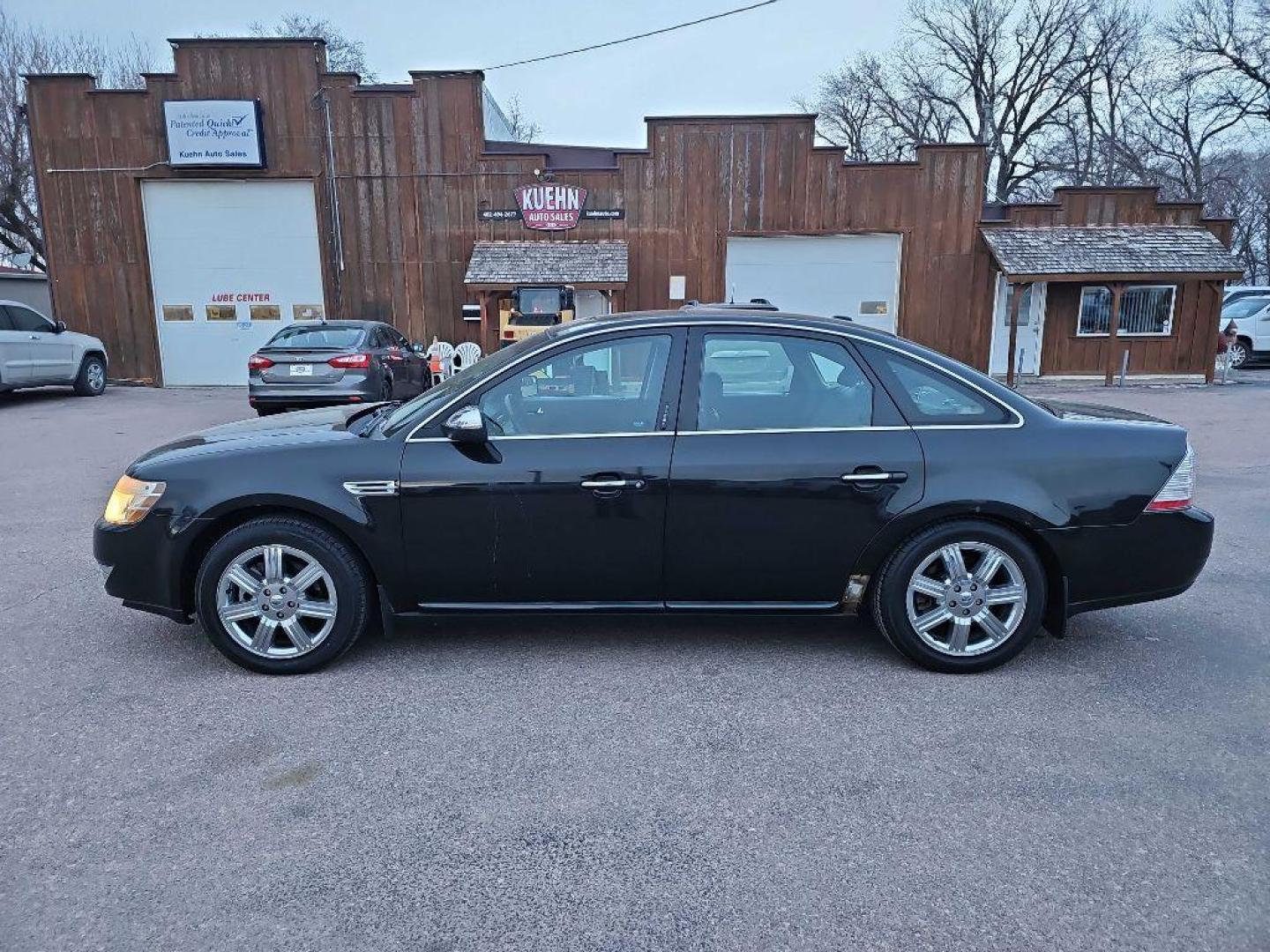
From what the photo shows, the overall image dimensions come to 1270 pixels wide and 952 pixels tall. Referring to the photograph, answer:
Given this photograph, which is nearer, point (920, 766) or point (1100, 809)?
point (1100, 809)

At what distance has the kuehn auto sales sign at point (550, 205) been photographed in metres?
18.0

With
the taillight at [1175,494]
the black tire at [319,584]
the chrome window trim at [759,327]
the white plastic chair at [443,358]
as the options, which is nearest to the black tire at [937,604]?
the chrome window trim at [759,327]

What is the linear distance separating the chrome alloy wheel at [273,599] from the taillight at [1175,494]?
12.1ft

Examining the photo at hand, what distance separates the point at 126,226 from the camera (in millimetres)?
17969

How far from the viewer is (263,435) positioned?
4023 mm

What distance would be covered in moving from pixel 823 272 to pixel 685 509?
15.9 metres

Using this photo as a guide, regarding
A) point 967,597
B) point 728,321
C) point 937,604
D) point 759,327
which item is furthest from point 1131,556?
point 728,321

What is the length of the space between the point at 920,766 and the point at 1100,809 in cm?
57

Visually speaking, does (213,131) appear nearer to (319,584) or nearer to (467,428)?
(319,584)

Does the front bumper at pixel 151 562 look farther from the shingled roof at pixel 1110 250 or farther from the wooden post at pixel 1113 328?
the wooden post at pixel 1113 328

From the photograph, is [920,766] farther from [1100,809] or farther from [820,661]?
[820,661]

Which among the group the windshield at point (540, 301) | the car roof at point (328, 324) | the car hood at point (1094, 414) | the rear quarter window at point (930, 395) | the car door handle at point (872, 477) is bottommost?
the car door handle at point (872, 477)

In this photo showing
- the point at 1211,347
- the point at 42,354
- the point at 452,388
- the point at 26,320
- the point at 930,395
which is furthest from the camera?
the point at 1211,347

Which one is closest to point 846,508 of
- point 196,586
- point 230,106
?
point 196,586
